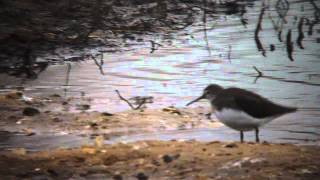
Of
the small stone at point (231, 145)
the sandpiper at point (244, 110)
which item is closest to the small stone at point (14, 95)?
the sandpiper at point (244, 110)

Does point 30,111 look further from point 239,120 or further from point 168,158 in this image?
point 168,158

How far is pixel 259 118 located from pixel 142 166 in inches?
56.4

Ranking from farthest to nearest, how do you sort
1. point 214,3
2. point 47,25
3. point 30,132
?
point 214,3, point 47,25, point 30,132

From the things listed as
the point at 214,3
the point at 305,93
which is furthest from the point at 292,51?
the point at 214,3

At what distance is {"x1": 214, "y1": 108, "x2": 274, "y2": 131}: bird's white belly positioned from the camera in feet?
23.9

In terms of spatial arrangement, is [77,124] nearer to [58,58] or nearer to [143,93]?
[143,93]

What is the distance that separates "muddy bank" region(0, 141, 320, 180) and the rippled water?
3.50ft

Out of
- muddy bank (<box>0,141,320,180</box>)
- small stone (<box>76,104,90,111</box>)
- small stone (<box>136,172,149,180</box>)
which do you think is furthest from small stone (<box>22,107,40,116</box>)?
small stone (<box>136,172,149,180</box>)

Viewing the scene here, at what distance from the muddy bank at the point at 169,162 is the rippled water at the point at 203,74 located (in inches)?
42.0

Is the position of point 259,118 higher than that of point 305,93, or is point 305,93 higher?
point 259,118

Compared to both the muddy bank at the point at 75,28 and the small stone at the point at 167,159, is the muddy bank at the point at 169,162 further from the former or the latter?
the muddy bank at the point at 75,28

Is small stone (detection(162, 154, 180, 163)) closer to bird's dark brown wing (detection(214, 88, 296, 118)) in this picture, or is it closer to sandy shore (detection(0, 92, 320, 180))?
sandy shore (detection(0, 92, 320, 180))

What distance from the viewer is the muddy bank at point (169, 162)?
19.6ft

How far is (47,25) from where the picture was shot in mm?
12664
